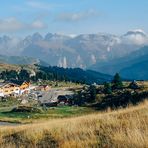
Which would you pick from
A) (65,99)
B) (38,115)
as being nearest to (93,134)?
(38,115)

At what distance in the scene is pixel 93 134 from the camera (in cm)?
1609

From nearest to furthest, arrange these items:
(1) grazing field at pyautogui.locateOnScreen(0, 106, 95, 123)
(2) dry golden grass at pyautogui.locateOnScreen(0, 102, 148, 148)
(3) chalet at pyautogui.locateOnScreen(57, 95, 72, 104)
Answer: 1. (2) dry golden grass at pyautogui.locateOnScreen(0, 102, 148, 148)
2. (1) grazing field at pyautogui.locateOnScreen(0, 106, 95, 123)
3. (3) chalet at pyautogui.locateOnScreen(57, 95, 72, 104)

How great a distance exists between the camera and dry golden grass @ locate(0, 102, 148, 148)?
1423 cm

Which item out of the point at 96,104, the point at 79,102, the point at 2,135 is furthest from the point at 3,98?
the point at 2,135

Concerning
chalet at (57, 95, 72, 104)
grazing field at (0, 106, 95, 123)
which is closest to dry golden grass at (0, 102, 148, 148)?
grazing field at (0, 106, 95, 123)

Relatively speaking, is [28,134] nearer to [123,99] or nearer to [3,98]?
[123,99]

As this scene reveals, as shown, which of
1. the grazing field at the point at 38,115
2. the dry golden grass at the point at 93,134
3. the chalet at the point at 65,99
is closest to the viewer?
the dry golden grass at the point at 93,134

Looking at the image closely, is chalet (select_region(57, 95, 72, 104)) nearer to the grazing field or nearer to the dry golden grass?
the grazing field

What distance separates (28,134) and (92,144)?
15.8ft

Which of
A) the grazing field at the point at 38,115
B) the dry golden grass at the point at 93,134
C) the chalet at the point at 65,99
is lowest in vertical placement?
the grazing field at the point at 38,115

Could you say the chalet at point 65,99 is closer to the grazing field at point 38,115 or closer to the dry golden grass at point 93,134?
the grazing field at point 38,115

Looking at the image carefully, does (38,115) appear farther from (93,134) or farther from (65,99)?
(93,134)

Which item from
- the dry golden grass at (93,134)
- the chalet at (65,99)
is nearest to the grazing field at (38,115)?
the chalet at (65,99)

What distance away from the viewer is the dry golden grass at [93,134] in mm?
14234
